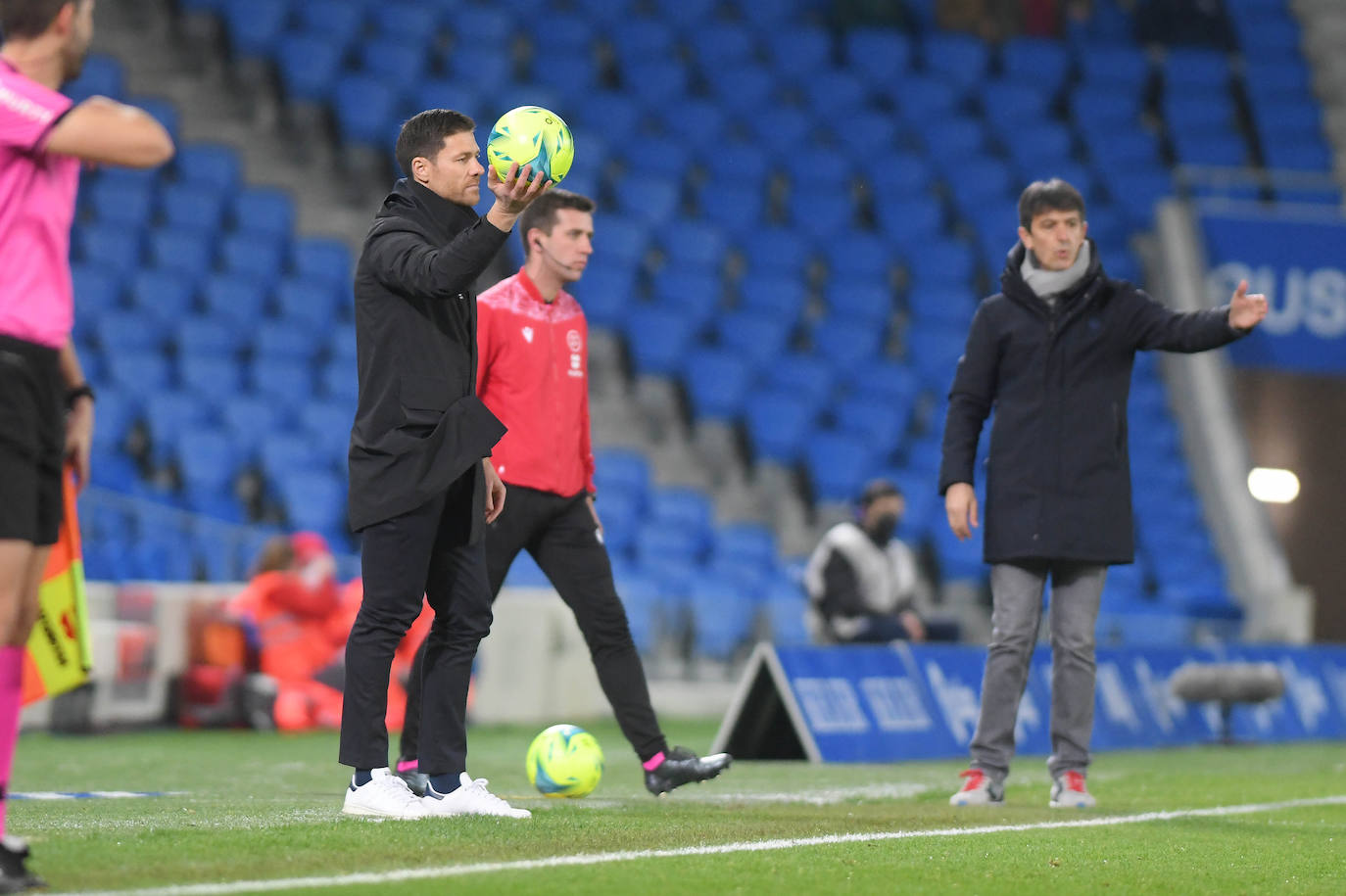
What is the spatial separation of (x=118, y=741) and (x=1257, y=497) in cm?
1117

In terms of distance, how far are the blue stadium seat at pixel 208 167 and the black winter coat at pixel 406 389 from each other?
36.0 feet

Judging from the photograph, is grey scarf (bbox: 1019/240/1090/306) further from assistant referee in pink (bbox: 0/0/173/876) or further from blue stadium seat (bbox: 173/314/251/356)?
blue stadium seat (bbox: 173/314/251/356)

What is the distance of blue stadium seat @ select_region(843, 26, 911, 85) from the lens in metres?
18.1

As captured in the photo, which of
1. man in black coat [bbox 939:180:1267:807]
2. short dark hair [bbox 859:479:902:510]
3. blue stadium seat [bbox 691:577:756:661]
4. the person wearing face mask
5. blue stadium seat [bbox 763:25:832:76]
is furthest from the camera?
blue stadium seat [bbox 763:25:832:76]

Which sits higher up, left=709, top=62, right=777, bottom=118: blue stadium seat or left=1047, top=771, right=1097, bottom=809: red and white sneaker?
left=709, top=62, right=777, bottom=118: blue stadium seat

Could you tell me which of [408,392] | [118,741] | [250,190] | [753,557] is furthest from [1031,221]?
[250,190]

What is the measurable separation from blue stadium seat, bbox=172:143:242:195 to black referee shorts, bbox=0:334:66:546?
1224cm

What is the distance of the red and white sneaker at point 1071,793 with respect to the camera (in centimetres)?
614

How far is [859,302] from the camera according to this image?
1673 cm

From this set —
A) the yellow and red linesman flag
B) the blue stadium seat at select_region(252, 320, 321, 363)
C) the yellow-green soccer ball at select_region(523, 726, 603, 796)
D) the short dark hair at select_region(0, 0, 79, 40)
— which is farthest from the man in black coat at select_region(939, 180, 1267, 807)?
the blue stadium seat at select_region(252, 320, 321, 363)

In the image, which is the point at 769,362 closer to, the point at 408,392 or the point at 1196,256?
the point at 1196,256

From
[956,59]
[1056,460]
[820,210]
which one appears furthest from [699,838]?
[956,59]

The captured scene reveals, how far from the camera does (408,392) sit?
495 cm

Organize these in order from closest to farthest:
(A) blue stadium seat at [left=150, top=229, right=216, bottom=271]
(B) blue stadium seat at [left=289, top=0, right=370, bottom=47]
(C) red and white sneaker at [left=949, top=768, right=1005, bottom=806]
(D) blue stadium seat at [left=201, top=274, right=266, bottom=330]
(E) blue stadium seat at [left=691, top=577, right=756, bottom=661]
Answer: (C) red and white sneaker at [left=949, top=768, right=1005, bottom=806]
(E) blue stadium seat at [left=691, top=577, right=756, bottom=661]
(D) blue stadium seat at [left=201, top=274, right=266, bottom=330]
(A) blue stadium seat at [left=150, top=229, right=216, bottom=271]
(B) blue stadium seat at [left=289, top=0, right=370, bottom=47]
